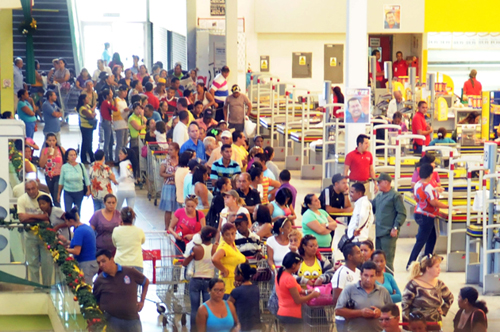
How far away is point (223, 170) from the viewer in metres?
11.2

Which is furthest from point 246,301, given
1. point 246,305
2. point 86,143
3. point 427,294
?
point 86,143

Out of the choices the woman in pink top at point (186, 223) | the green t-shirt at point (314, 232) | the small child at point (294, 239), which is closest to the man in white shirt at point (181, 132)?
the woman in pink top at point (186, 223)

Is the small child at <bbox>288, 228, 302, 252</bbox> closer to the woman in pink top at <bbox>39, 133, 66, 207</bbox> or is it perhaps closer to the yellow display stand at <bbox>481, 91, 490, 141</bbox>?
the woman in pink top at <bbox>39, 133, 66, 207</bbox>

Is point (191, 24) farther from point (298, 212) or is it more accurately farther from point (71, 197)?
point (71, 197)

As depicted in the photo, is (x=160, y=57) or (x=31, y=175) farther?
(x=160, y=57)

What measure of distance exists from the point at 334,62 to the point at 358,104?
1279cm

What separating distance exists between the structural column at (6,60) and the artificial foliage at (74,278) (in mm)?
7718

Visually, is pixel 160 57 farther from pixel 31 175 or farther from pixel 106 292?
pixel 106 292

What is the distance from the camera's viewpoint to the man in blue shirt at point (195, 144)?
41.1 ft

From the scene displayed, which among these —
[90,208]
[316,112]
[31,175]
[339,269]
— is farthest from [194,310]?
[316,112]

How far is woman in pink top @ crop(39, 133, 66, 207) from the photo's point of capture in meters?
12.6

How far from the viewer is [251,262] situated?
27.6 ft

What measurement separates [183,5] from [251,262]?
18.4 meters

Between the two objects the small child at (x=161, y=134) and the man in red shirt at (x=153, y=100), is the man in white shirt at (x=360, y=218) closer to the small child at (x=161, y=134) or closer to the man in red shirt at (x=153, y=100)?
the small child at (x=161, y=134)
